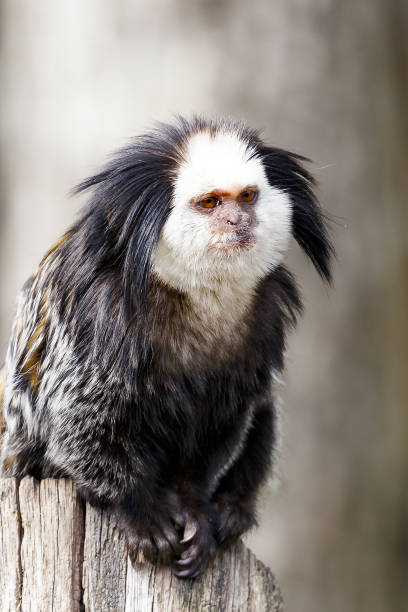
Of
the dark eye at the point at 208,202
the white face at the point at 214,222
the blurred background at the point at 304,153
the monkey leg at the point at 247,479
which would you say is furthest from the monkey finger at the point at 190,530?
the blurred background at the point at 304,153

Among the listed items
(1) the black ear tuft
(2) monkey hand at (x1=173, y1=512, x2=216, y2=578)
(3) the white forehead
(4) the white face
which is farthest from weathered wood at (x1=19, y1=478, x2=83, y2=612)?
(1) the black ear tuft

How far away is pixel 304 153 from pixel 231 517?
2688 mm

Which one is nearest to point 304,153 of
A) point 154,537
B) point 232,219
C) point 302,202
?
point 302,202

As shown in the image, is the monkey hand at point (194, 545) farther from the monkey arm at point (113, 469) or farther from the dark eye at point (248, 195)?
the dark eye at point (248, 195)

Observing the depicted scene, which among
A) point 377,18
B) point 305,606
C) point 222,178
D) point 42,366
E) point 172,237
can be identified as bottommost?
point 305,606

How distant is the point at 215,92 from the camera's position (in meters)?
5.28

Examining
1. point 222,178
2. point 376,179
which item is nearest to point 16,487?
point 222,178

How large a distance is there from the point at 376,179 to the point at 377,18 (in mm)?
930

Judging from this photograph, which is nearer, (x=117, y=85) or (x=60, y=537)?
(x=60, y=537)

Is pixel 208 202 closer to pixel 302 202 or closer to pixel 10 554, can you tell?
pixel 302 202

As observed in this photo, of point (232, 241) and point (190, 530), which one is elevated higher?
point (232, 241)

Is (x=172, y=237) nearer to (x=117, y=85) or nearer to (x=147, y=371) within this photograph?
(x=147, y=371)

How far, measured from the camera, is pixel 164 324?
9.84 feet

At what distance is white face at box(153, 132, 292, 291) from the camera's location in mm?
2918
